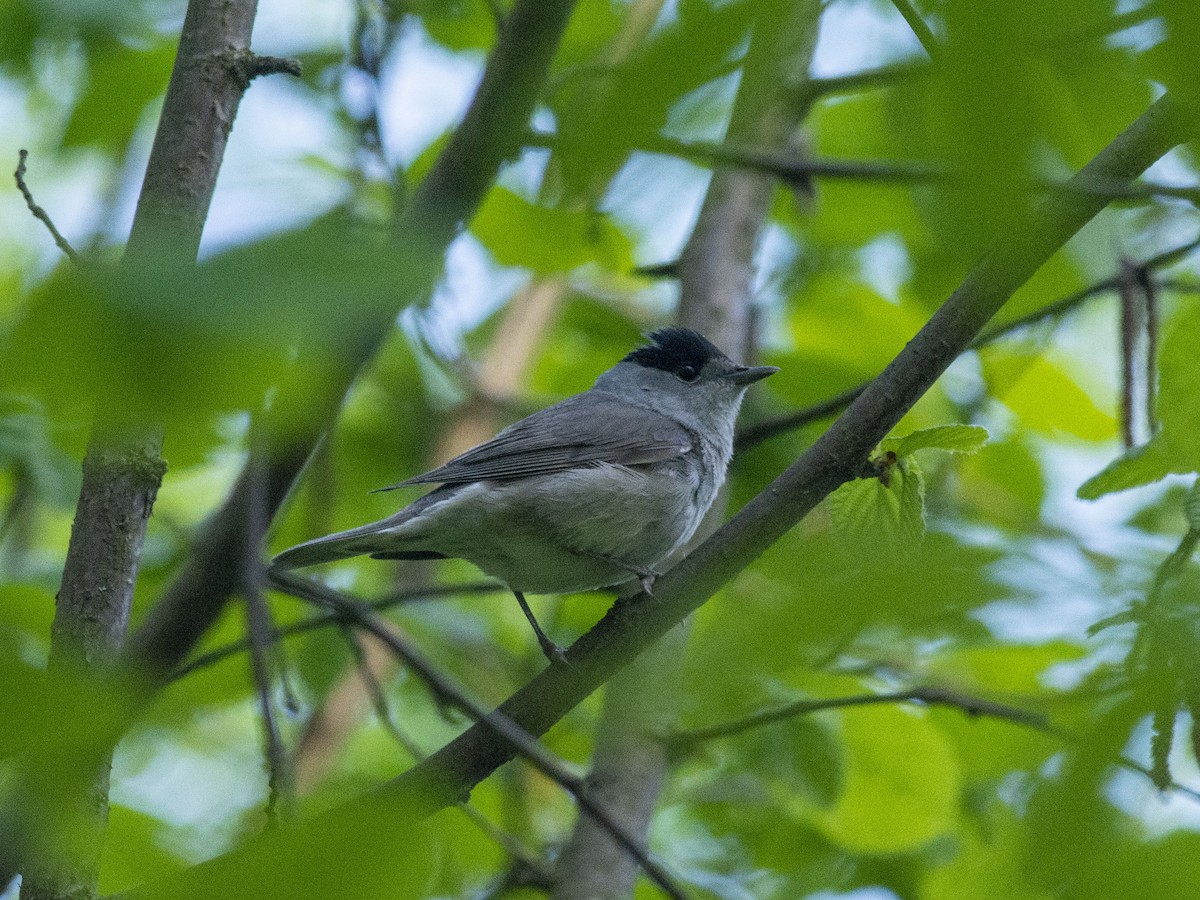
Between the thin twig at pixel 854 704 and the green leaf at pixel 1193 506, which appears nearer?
the green leaf at pixel 1193 506

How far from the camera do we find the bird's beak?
4430mm

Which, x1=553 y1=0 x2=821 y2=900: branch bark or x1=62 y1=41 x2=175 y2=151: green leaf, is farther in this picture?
x1=62 y1=41 x2=175 y2=151: green leaf

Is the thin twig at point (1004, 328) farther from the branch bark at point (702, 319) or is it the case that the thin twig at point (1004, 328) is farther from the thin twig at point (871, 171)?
the thin twig at point (871, 171)

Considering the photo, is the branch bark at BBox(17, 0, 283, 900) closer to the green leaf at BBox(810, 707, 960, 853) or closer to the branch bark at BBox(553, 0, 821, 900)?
the branch bark at BBox(553, 0, 821, 900)

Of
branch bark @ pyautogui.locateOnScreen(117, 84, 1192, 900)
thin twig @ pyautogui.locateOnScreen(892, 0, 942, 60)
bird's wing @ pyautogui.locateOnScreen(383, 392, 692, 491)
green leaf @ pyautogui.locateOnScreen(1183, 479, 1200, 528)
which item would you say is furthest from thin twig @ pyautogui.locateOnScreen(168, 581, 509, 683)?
thin twig @ pyautogui.locateOnScreen(892, 0, 942, 60)

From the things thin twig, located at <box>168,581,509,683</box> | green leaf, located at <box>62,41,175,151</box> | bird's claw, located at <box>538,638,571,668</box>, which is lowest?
bird's claw, located at <box>538,638,571,668</box>

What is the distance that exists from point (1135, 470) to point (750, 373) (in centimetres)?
238

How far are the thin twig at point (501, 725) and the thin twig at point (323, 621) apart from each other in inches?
6.2

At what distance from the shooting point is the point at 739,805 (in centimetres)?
442

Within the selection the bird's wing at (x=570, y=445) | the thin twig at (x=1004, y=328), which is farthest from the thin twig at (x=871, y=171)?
the bird's wing at (x=570, y=445)

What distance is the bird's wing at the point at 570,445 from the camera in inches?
161

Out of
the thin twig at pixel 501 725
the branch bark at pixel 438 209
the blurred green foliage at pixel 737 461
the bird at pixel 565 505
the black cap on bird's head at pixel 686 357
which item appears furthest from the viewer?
the black cap on bird's head at pixel 686 357

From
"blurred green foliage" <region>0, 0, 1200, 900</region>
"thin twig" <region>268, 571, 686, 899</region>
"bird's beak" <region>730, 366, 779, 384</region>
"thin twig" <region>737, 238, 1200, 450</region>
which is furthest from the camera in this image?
"bird's beak" <region>730, 366, 779, 384</region>

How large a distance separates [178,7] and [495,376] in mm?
2992
